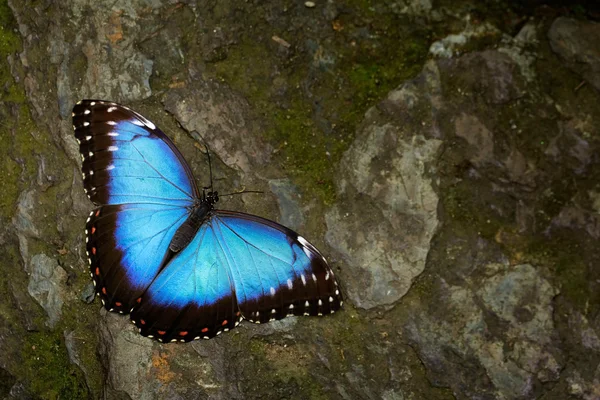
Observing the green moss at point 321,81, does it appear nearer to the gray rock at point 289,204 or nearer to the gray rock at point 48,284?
the gray rock at point 289,204

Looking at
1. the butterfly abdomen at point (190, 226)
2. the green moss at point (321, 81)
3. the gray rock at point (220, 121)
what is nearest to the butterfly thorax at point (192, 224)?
the butterfly abdomen at point (190, 226)

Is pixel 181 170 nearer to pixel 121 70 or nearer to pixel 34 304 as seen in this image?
pixel 121 70

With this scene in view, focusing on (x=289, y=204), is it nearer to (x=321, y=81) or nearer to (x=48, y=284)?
(x=321, y=81)

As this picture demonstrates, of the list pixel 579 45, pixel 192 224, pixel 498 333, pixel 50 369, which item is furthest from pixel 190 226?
pixel 579 45

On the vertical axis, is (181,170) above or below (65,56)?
below

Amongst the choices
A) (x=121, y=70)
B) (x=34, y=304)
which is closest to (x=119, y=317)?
(x=34, y=304)

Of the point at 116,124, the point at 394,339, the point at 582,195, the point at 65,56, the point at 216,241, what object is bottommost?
the point at 394,339
